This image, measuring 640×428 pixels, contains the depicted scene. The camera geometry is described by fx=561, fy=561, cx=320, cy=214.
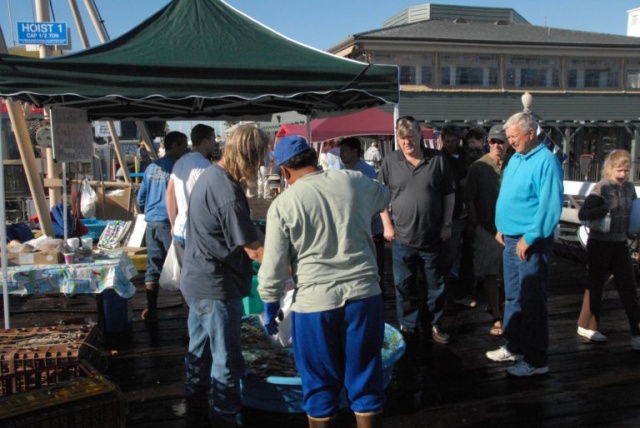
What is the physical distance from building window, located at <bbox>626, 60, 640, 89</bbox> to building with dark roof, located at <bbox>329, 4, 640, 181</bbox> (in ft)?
0.15

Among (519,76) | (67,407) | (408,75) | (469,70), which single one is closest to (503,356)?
(67,407)

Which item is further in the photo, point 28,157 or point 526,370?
point 28,157

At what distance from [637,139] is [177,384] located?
26.4 m

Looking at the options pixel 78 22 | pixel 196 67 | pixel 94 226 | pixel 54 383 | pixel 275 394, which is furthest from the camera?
pixel 78 22

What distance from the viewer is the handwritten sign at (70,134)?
528 centimetres

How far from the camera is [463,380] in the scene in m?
3.99

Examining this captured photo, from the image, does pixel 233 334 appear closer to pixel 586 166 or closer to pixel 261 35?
pixel 261 35

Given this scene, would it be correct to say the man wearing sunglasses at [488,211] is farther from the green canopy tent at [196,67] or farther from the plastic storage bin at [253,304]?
the plastic storage bin at [253,304]

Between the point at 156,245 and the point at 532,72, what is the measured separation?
22863mm

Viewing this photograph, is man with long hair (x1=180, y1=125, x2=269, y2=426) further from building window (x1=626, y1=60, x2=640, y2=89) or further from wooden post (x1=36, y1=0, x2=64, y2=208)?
building window (x1=626, y1=60, x2=640, y2=89)

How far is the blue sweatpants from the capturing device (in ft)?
8.26

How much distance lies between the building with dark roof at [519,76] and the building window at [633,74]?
0.04 meters

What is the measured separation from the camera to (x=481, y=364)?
168 inches

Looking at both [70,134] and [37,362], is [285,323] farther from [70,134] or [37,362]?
[70,134]
